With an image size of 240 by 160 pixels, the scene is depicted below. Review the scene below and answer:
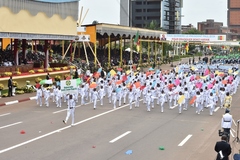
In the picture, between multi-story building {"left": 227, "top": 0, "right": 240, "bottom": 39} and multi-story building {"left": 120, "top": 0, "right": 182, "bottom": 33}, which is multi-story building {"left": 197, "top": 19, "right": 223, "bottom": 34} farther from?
multi-story building {"left": 120, "top": 0, "right": 182, "bottom": 33}

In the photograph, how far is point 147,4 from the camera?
5325 inches

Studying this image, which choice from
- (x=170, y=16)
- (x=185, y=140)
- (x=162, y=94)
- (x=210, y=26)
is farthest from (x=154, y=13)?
(x=185, y=140)

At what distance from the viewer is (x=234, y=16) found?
518 feet

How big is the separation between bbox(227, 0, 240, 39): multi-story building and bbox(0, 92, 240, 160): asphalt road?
142 meters

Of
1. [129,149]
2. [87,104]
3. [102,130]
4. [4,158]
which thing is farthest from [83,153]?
[87,104]

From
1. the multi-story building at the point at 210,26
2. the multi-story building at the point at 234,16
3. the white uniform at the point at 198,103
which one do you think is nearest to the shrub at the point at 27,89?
the white uniform at the point at 198,103

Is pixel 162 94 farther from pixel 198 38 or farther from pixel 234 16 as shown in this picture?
pixel 234 16

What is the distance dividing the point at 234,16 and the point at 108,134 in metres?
151

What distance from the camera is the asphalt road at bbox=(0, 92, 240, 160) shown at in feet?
42.6

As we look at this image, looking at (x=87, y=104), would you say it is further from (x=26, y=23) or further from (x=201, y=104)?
(x=26, y=23)

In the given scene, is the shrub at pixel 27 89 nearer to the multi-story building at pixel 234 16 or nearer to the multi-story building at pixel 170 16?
the multi-story building at pixel 170 16

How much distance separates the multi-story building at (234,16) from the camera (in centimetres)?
15675

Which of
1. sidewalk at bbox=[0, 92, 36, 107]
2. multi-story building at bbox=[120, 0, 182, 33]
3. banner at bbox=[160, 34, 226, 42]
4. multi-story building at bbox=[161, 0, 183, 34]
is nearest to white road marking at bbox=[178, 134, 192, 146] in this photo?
sidewalk at bbox=[0, 92, 36, 107]

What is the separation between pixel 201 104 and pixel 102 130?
22.0 ft
